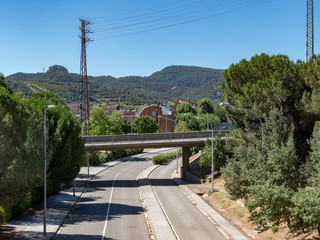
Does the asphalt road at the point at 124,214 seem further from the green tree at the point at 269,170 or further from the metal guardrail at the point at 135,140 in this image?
the metal guardrail at the point at 135,140

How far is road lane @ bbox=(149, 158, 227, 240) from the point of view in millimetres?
22344

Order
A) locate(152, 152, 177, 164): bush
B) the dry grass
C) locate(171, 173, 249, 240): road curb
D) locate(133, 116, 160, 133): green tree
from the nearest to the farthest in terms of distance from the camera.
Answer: the dry grass < locate(171, 173, 249, 240): road curb < locate(152, 152, 177, 164): bush < locate(133, 116, 160, 133): green tree

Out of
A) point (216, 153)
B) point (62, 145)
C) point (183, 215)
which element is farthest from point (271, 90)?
point (62, 145)

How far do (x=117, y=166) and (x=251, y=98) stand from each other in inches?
1336

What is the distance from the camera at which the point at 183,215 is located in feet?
91.6

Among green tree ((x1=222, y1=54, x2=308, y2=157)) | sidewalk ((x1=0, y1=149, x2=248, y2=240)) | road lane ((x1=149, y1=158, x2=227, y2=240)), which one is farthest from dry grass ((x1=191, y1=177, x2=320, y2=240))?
green tree ((x1=222, y1=54, x2=308, y2=157))

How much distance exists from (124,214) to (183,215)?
4.64 meters

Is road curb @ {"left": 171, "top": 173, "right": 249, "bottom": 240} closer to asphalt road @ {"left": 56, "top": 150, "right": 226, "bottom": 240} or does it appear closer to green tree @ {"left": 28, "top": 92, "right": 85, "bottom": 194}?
asphalt road @ {"left": 56, "top": 150, "right": 226, "bottom": 240}

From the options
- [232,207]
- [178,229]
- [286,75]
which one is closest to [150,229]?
[178,229]

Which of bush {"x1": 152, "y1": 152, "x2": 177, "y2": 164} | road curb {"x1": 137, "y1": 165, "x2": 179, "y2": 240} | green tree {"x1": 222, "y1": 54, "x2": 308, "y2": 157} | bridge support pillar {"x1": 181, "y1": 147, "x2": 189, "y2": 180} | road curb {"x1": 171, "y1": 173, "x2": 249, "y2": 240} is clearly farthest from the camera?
bush {"x1": 152, "y1": 152, "x2": 177, "y2": 164}

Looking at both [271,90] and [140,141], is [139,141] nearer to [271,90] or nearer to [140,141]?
[140,141]

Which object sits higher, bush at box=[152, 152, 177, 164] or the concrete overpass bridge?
the concrete overpass bridge

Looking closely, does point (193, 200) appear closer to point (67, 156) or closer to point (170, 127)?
point (67, 156)

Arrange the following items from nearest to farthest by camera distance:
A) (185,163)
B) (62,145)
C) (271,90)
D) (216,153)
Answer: (62,145), (271,90), (216,153), (185,163)
